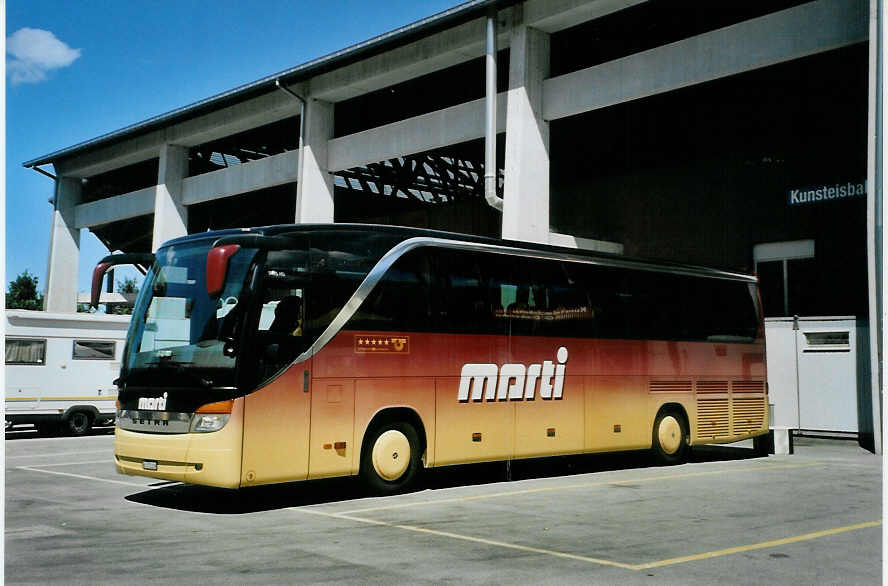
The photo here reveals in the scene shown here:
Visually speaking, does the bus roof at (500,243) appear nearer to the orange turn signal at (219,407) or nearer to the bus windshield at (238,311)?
the bus windshield at (238,311)

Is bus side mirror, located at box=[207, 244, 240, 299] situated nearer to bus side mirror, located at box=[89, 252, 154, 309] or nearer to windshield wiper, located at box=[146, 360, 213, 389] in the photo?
windshield wiper, located at box=[146, 360, 213, 389]

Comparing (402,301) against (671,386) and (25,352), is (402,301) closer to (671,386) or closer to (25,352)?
(671,386)

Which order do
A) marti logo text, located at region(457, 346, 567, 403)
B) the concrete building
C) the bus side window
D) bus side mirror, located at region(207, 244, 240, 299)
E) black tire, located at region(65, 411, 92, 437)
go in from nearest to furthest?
1. bus side mirror, located at region(207, 244, 240, 299)
2. the bus side window
3. marti logo text, located at region(457, 346, 567, 403)
4. the concrete building
5. black tire, located at region(65, 411, 92, 437)

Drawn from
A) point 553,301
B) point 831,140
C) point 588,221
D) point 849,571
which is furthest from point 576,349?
point 588,221

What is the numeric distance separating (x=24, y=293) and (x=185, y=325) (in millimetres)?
79302

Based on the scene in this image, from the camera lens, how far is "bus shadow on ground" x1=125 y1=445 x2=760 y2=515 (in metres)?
11.2

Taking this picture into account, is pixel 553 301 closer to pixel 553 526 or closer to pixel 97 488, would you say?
pixel 553 526

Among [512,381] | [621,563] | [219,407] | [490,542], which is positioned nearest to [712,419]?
[512,381]

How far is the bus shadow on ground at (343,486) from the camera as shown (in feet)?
36.7

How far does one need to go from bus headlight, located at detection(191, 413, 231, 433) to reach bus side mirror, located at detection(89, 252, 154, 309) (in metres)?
1.68

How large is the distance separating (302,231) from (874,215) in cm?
1111

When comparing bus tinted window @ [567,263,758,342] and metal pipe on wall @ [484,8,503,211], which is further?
metal pipe on wall @ [484,8,503,211]

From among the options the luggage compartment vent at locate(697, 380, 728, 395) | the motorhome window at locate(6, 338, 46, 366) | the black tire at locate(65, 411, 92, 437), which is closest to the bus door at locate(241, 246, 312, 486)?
the luggage compartment vent at locate(697, 380, 728, 395)

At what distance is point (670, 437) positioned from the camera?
16094 millimetres
